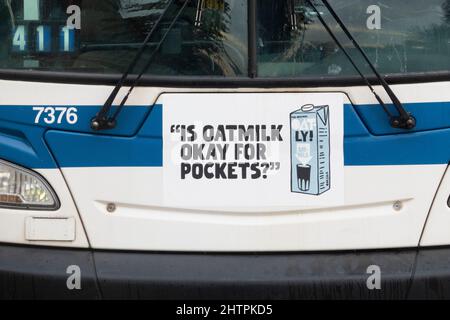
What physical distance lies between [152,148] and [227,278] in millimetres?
575

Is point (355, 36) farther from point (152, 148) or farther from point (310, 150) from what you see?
point (152, 148)

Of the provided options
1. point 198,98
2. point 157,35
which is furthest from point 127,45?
point 198,98

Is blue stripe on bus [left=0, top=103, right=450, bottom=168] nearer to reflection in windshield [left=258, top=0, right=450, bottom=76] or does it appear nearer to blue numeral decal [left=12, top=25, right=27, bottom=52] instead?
reflection in windshield [left=258, top=0, right=450, bottom=76]

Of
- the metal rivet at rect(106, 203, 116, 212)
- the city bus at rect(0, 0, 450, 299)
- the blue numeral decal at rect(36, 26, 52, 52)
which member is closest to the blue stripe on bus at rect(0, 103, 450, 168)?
the city bus at rect(0, 0, 450, 299)

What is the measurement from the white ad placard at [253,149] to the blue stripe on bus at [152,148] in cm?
4

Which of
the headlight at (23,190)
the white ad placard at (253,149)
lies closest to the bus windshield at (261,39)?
the white ad placard at (253,149)

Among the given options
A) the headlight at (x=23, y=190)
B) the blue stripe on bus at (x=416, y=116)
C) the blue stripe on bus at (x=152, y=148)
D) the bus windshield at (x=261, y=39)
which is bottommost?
the headlight at (x=23, y=190)

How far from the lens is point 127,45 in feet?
11.2

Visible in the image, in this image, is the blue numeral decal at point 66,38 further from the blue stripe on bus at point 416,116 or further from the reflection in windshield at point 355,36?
the blue stripe on bus at point 416,116

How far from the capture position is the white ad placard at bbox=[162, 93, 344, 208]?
130 inches

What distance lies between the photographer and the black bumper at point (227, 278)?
317cm
